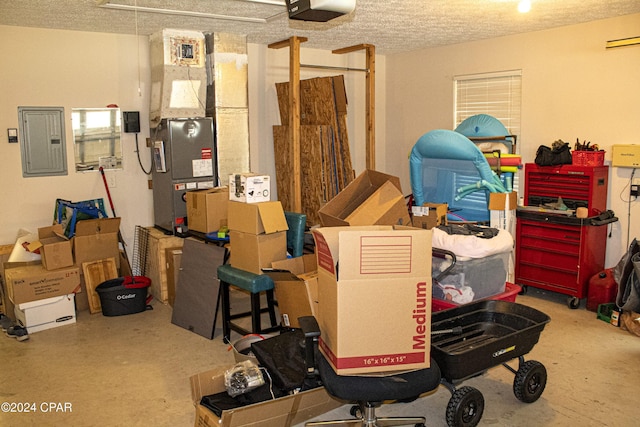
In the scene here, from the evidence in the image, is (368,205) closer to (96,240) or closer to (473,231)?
(473,231)

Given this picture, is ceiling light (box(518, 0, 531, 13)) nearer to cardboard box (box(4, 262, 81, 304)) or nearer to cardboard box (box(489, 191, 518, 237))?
cardboard box (box(489, 191, 518, 237))

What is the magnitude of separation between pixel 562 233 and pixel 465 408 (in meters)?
2.79

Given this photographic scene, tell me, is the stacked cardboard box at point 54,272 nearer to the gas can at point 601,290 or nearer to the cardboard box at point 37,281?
the cardboard box at point 37,281

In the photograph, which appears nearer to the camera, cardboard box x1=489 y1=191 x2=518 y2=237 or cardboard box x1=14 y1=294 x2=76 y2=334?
cardboard box x1=14 y1=294 x2=76 y2=334

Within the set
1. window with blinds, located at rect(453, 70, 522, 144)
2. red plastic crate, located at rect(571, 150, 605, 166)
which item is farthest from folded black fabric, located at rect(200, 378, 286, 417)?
window with blinds, located at rect(453, 70, 522, 144)

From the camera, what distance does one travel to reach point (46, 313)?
197 inches

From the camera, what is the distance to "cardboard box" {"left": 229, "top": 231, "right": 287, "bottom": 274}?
4.37 meters

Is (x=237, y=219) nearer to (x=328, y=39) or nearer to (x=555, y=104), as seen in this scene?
(x=328, y=39)

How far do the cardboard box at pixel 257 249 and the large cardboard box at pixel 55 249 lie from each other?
5.61 ft

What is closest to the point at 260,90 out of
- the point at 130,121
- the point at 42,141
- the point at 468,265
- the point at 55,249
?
the point at 130,121

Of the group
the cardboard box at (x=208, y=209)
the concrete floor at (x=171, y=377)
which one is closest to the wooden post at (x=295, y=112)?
the cardboard box at (x=208, y=209)

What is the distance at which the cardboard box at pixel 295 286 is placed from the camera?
4023mm

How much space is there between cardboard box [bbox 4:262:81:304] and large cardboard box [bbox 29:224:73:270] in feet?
0.22

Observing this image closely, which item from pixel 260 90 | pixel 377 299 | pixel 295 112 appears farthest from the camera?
pixel 260 90
